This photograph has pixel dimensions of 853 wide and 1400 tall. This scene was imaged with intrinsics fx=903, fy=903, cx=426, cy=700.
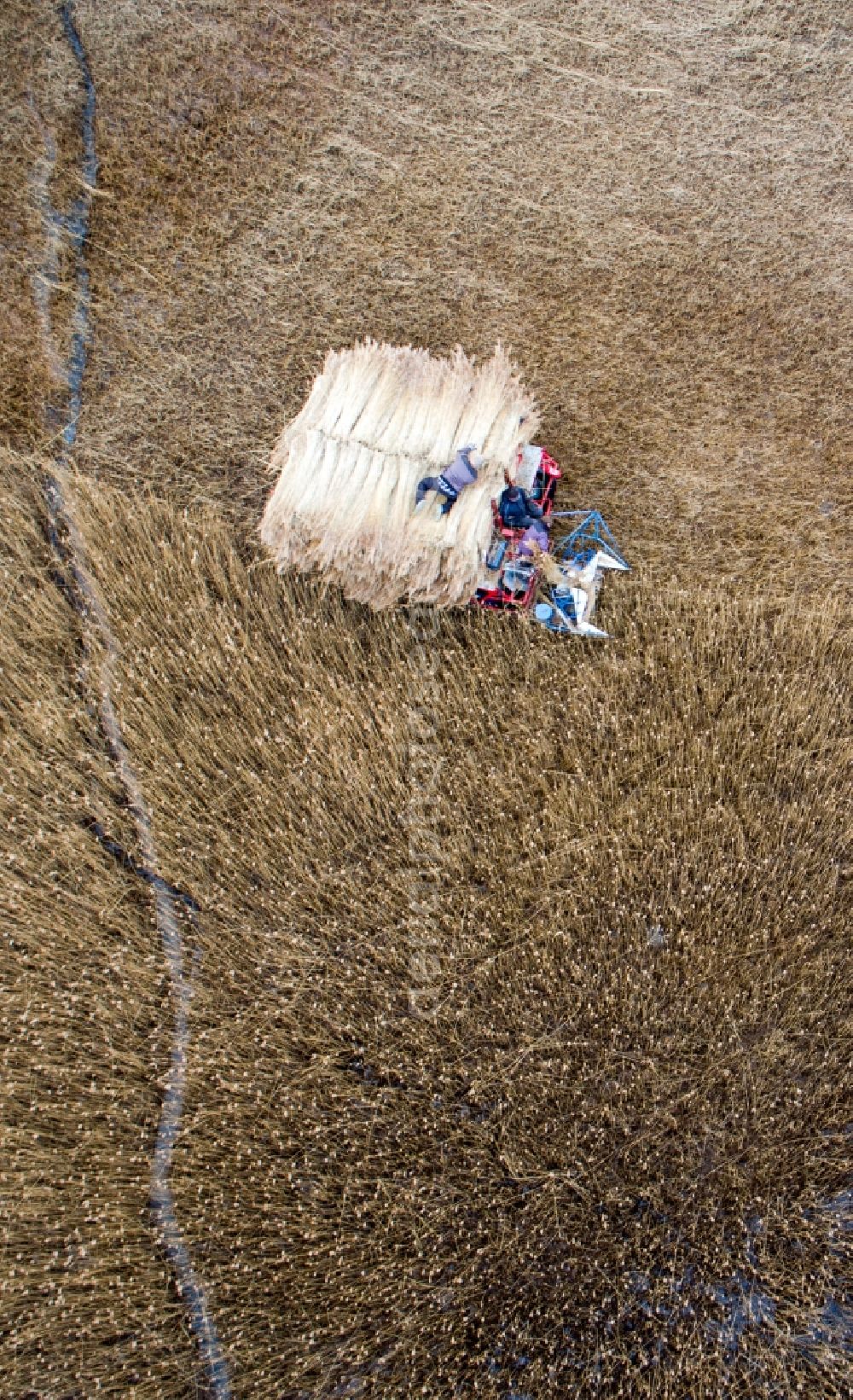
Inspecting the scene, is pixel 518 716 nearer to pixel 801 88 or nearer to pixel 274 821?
pixel 274 821

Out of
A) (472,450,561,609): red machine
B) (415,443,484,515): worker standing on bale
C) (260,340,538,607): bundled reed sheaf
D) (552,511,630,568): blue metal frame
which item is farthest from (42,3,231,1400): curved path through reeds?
(552,511,630,568): blue metal frame

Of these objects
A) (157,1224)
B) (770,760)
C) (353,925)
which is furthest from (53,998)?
(770,760)

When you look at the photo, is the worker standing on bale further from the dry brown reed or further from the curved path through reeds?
the curved path through reeds

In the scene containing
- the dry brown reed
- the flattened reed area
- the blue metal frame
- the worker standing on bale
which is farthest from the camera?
the dry brown reed

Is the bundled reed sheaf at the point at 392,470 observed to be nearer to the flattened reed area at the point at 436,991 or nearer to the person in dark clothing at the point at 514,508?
the person in dark clothing at the point at 514,508

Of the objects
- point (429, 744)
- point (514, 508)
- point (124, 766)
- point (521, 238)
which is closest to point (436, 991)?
point (429, 744)

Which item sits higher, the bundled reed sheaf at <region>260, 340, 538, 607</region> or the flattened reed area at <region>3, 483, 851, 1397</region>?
the bundled reed sheaf at <region>260, 340, 538, 607</region>
